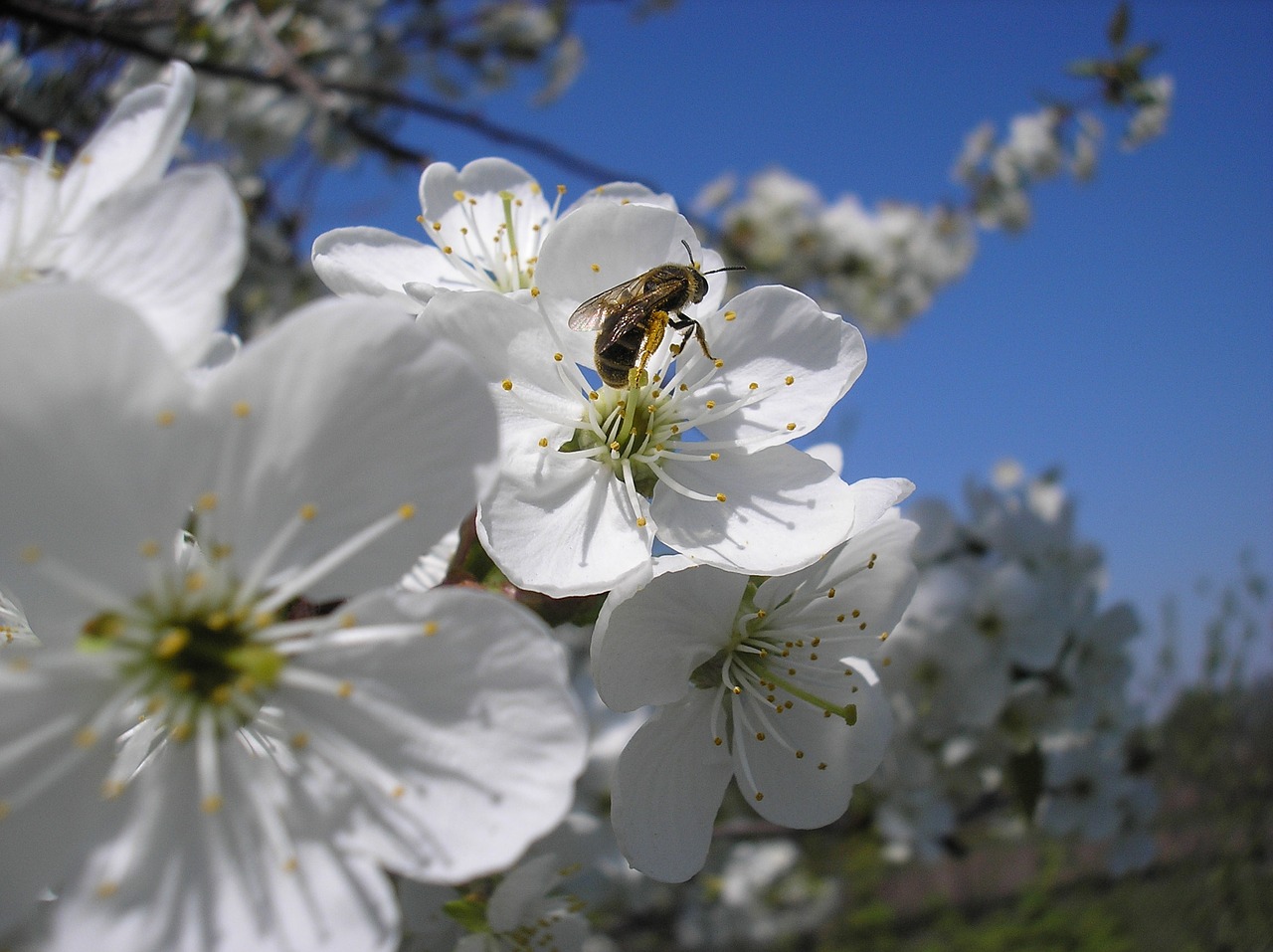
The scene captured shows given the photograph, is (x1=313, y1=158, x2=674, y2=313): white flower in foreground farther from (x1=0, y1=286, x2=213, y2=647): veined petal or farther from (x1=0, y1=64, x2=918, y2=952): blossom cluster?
(x1=0, y1=286, x2=213, y2=647): veined petal

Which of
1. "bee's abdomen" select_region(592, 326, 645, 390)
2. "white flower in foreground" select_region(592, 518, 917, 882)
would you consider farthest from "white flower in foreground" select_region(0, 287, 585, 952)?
"bee's abdomen" select_region(592, 326, 645, 390)

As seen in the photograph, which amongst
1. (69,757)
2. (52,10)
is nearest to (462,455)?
(69,757)

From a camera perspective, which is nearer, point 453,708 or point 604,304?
point 453,708

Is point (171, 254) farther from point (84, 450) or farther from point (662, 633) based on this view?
point (662, 633)

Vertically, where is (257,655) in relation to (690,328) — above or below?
below

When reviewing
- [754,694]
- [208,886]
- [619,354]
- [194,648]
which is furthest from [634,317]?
[208,886]

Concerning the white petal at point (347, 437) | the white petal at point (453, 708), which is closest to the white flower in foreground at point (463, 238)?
the white petal at point (347, 437)

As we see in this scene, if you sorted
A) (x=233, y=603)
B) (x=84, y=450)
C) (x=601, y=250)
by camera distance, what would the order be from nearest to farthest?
1. (x=84, y=450)
2. (x=233, y=603)
3. (x=601, y=250)
